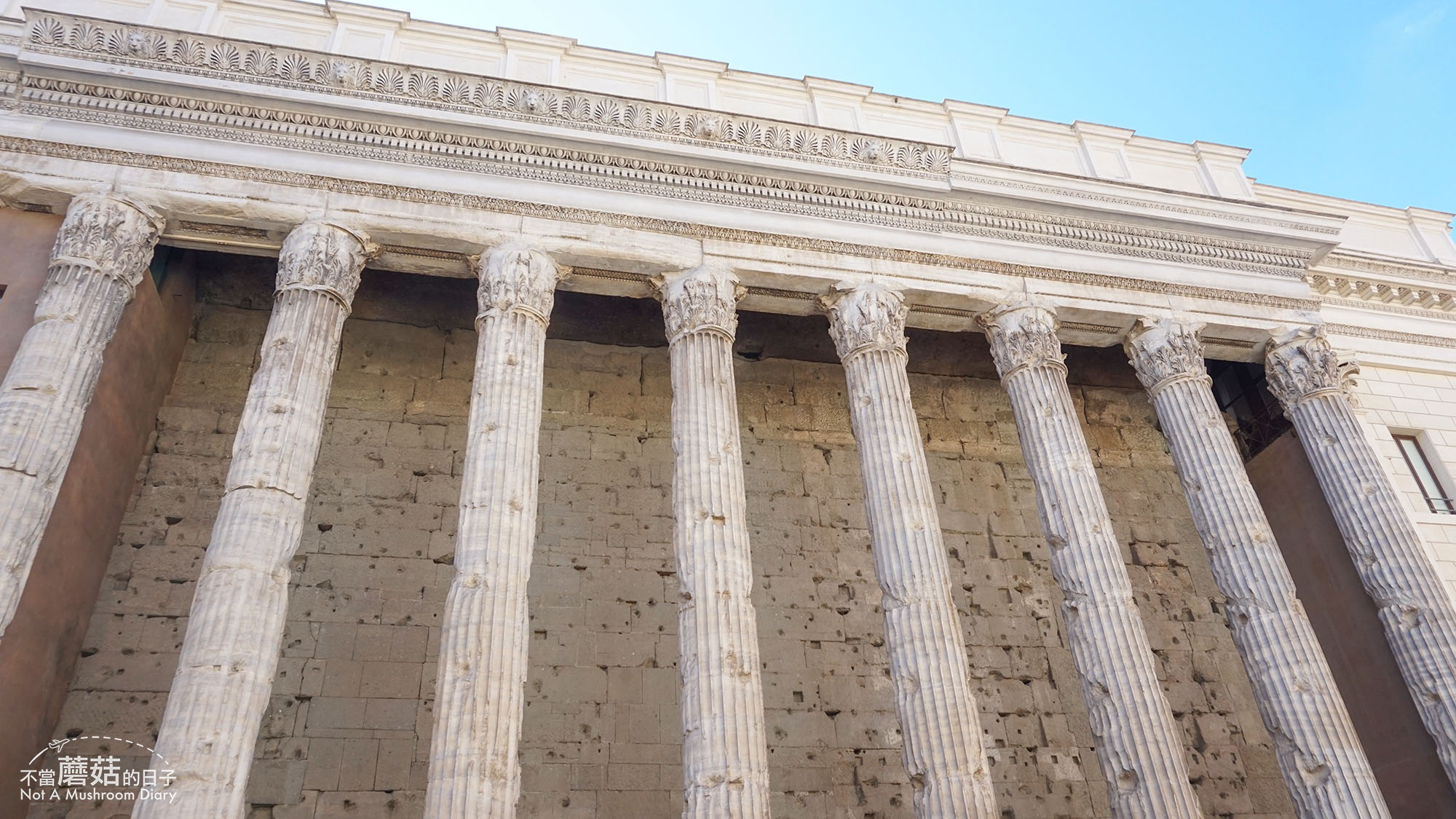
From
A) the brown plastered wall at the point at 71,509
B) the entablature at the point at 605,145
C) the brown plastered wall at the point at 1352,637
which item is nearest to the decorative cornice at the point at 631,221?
the entablature at the point at 605,145

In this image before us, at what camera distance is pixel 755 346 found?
45.4ft

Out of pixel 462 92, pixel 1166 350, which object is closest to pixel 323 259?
pixel 462 92

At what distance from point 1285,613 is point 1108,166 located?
6.37 metres

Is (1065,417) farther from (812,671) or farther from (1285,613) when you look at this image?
(812,671)

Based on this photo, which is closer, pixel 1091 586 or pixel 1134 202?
pixel 1091 586

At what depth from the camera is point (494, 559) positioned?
820cm

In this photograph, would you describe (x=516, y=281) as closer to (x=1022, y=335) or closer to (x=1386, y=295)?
(x=1022, y=335)

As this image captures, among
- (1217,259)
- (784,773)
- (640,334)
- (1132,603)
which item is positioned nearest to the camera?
(1132,603)

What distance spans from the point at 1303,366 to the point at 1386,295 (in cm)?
286

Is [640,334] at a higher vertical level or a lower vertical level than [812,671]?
higher

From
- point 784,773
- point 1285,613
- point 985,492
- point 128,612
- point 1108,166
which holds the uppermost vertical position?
point 1108,166

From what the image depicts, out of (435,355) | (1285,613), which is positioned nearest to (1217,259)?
(1285,613)

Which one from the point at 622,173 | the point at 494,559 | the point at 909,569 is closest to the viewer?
the point at 494,559

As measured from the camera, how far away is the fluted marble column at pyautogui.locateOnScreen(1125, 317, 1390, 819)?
8852 millimetres
